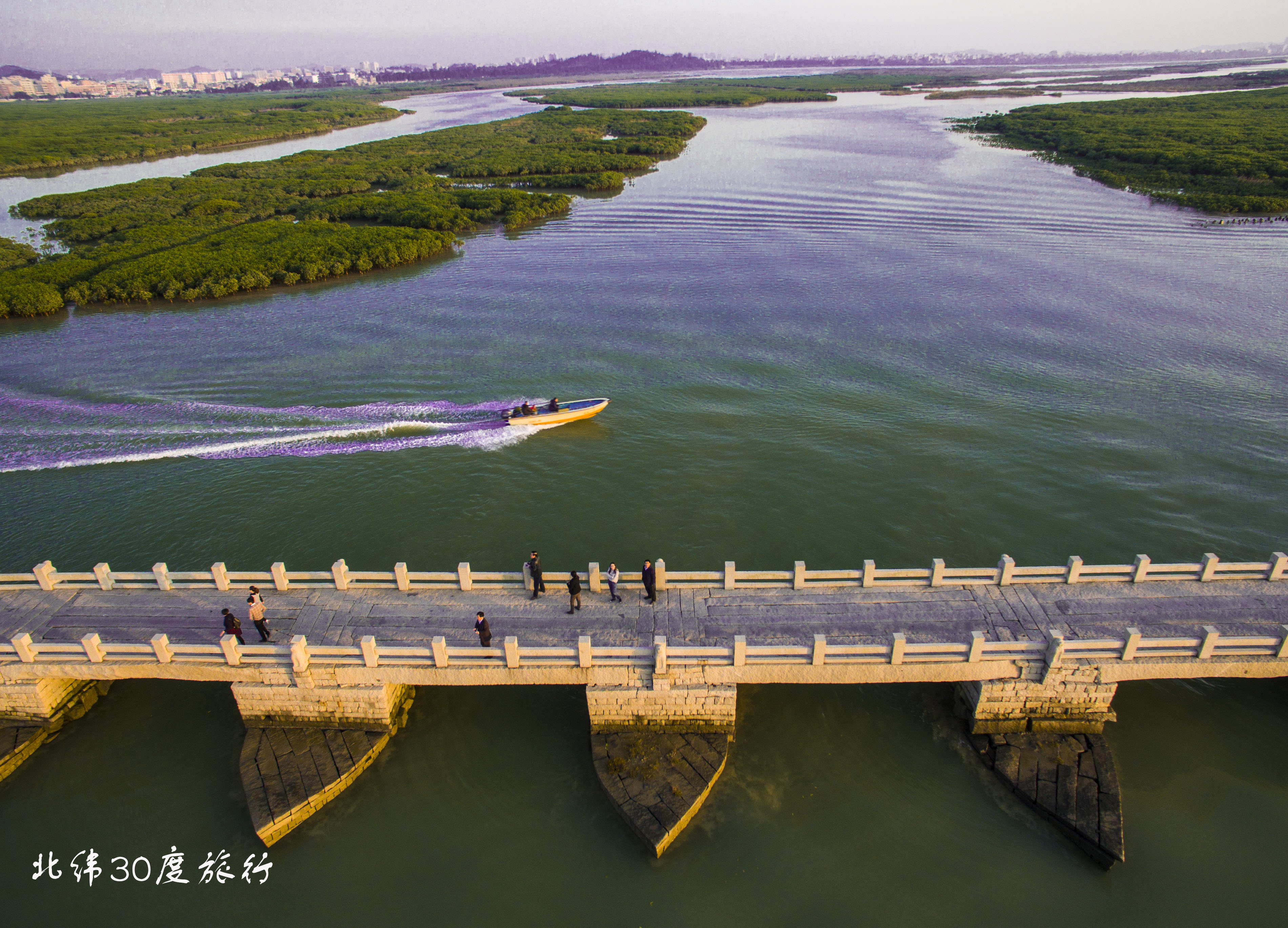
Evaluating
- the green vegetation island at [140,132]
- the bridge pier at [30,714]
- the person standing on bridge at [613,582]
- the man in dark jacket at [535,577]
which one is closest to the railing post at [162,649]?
the bridge pier at [30,714]

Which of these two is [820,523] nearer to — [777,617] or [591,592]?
[777,617]

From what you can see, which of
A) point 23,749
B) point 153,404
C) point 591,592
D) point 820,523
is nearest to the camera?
point 23,749

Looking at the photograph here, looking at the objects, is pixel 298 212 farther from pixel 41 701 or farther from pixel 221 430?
pixel 41 701

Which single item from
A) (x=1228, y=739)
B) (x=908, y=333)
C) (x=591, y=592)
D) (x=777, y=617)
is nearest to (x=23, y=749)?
(x=591, y=592)

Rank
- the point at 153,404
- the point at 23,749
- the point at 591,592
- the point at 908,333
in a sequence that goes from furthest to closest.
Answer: the point at 908,333
the point at 153,404
the point at 591,592
the point at 23,749

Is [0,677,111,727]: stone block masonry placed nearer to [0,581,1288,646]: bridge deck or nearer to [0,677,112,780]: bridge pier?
[0,677,112,780]: bridge pier

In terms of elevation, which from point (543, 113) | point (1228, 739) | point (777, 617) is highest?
point (543, 113)

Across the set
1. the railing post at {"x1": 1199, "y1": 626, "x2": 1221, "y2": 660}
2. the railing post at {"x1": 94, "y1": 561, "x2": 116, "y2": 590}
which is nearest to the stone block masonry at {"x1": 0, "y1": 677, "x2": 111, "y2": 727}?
the railing post at {"x1": 94, "y1": 561, "x2": 116, "y2": 590}

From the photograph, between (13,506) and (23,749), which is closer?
(23,749)

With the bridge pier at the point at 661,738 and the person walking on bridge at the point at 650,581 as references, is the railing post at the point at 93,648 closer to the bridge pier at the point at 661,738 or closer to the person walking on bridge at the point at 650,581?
the bridge pier at the point at 661,738
